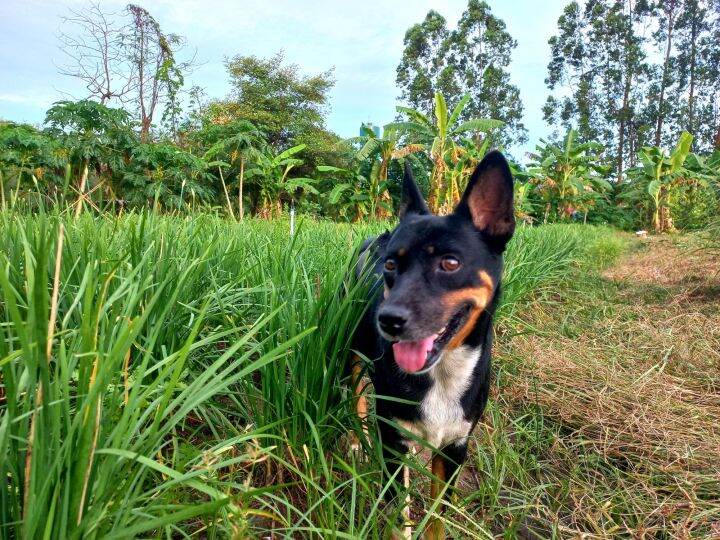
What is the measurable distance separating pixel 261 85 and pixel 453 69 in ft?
60.1

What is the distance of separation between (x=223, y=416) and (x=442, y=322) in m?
0.84

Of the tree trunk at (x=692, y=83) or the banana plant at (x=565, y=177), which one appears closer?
the banana plant at (x=565, y=177)

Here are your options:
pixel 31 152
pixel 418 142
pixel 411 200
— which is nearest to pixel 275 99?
pixel 418 142

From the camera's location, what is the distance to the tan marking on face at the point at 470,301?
5.65 ft

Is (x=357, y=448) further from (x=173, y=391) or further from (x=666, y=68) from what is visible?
(x=666, y=68)

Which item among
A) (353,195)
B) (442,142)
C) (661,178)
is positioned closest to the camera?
(442,142)

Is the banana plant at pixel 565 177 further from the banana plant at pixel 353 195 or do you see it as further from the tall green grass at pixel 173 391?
the tall green grass at pixel 173 391

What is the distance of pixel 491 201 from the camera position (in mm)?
1979

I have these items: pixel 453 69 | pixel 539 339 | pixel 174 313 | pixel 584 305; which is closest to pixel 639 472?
pixel 539 339

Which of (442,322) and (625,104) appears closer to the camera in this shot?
(442,322)

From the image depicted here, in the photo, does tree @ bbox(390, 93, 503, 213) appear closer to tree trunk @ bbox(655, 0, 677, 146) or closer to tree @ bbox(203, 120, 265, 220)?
tree @ bbox(203, 120, 265, 220)

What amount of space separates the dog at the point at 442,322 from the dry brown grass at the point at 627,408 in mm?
527

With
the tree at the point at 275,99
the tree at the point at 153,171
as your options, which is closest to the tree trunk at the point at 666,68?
the tree at the point at 275,99

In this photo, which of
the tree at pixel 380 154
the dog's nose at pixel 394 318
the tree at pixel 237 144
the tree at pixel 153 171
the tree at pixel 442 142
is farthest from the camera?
the tree at pixel 237 144
